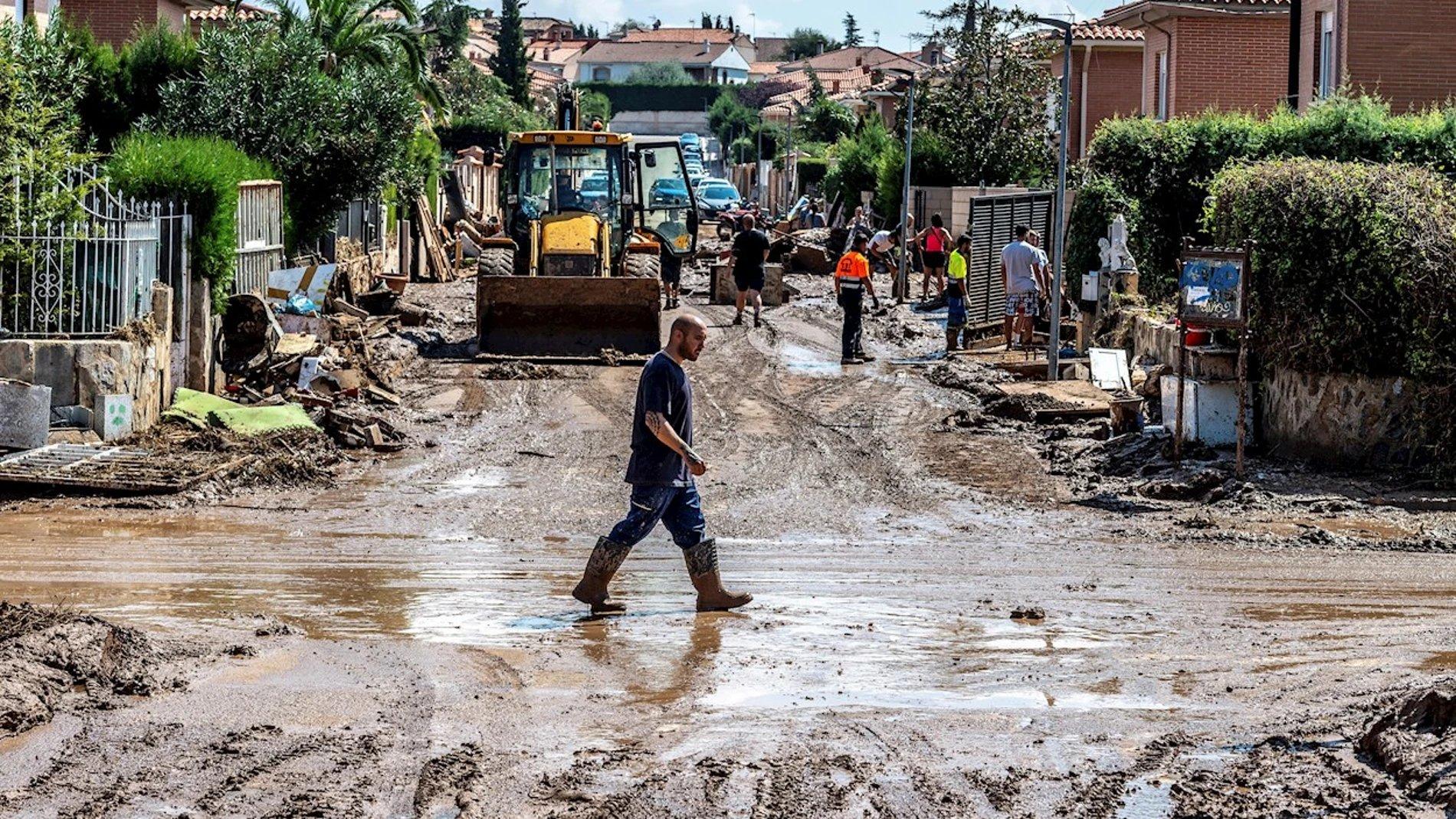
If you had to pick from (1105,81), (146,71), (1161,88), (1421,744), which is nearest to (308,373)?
(146,71)

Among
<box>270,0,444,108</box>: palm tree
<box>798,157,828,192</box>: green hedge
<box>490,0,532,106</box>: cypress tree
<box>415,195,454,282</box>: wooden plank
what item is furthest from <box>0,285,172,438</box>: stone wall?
<box>490,0,532,106</box>: cypress tree

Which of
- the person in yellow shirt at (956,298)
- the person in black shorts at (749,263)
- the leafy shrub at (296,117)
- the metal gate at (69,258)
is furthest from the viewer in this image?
the person in black shorts at (749,263)

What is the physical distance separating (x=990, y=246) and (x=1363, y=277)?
11.5 metres

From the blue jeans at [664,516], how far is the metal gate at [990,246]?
15.6m

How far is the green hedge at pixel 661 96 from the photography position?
377 feet

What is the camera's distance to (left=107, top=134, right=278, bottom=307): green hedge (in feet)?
54.4

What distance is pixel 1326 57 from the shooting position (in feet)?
94.1

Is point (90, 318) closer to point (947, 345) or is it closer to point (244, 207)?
point (244, 207)

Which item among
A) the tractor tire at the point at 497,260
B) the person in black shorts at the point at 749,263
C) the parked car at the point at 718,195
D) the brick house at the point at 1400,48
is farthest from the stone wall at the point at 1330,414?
the parked car at the point at 718,195

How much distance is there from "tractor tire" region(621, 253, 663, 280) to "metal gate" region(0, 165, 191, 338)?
9.17 metres

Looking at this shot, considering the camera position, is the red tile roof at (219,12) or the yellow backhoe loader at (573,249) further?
the red tile roof at (219,12)

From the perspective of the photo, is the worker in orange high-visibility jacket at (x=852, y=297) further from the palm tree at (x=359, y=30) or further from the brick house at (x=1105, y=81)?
the brick house at (x=1105, y=81)

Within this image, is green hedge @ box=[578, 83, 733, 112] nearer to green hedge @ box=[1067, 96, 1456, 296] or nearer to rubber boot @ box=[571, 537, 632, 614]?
green hedge @ box=[1067, 96, 1456, 296]

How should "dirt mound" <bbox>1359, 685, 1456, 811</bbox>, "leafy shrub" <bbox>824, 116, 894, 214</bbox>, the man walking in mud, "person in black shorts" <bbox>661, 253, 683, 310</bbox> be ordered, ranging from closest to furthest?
"dirt mound" <bbox>1359, 685, 1456, 811</bbox> < the man walking in mud < "person in black shorts" <bbox>661, 253, 683, 310</bbox> < "leafy shrub" <bbox>824, 116, 894, 214</bbox>
